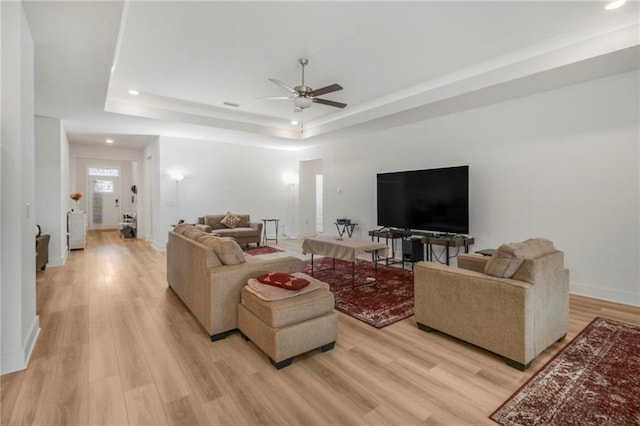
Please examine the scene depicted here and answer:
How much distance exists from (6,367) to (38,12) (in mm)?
2741

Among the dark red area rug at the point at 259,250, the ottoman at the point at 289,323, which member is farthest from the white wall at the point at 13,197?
the dark red area rug at the point at 259,250

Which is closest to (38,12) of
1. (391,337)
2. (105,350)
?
(105,350)

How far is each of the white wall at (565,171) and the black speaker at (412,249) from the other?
0.87m

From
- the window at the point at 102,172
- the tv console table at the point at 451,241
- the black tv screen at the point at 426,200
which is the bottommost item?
the tv console table at the point at 451,241

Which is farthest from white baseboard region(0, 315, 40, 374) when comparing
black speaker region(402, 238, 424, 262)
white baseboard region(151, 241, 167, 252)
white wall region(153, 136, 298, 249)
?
white wall region(153, 136, 298, 249)

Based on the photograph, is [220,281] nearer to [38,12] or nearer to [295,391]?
[295,391]

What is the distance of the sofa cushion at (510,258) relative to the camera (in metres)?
2.39

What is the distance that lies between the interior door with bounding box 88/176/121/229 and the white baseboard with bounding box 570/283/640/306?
521 inches

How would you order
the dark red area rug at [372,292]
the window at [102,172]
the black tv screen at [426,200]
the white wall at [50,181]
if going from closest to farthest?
the dark red area rug at [372,292] → the black tv screen at [426,200] → the white wall at [50,181] → the window at [102,172]

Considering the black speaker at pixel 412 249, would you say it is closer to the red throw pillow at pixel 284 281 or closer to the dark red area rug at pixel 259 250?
the dark red area rug at pixel 259 250

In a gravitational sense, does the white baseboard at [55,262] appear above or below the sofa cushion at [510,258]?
below

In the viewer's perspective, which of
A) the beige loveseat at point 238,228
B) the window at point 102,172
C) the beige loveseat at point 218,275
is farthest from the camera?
the window at point 102,172

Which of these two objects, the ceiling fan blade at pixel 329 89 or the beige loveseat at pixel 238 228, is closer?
the ceiling fan blade at pixel 329 89

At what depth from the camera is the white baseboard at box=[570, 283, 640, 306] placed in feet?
12.2
